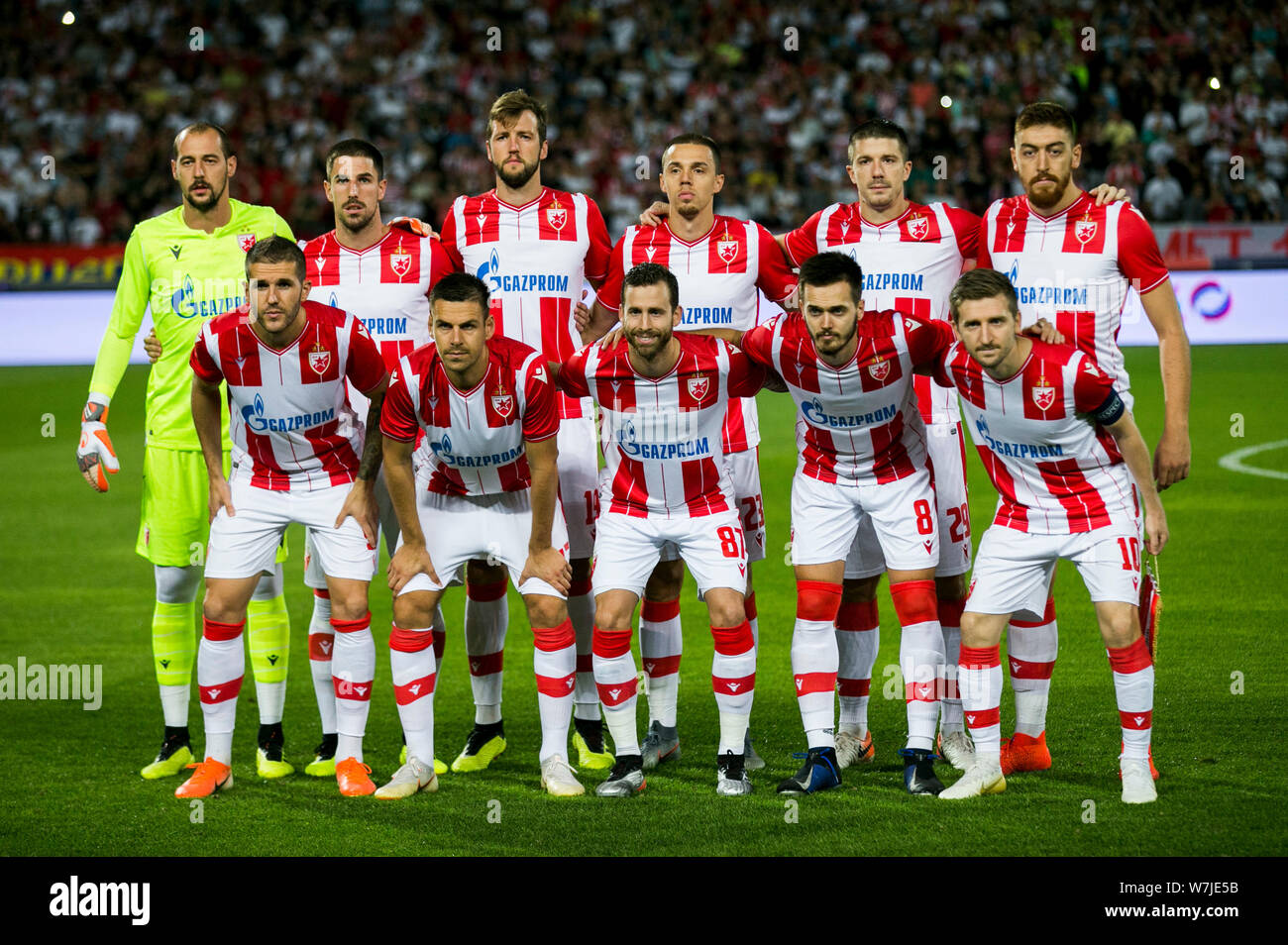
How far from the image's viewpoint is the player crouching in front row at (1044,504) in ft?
16.7

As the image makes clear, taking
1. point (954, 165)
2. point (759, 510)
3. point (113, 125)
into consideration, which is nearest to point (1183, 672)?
point (759, 510)

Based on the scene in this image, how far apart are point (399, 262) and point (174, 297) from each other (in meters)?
0.93

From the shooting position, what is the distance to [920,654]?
5.38m

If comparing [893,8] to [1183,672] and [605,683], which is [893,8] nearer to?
[1183,672]

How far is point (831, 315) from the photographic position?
5.19m

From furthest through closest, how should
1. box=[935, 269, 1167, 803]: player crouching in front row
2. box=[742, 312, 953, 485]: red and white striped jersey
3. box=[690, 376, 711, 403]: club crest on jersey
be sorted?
box=[690, 376, 711, 403]: club crest on jersey → box=[742, 312, 953, 485]: red and white striped jersey → box=[935, 269, 1167, 803]: player crouching in front row

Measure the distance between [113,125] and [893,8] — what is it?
37.3 ft

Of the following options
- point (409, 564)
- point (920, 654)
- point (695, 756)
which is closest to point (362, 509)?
point (409, 564)

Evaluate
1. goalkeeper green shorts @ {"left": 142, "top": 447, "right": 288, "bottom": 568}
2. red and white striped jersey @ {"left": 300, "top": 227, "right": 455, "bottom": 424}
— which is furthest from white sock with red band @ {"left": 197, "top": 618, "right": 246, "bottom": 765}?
→ red and white striped jersey @ {"left": 300, "top": 227, "right": 455, "bottom": 424}

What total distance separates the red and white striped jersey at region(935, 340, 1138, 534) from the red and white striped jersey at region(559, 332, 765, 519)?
2.73ft

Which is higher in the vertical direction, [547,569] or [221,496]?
[221,496]

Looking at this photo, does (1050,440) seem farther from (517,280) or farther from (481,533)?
(517,280)

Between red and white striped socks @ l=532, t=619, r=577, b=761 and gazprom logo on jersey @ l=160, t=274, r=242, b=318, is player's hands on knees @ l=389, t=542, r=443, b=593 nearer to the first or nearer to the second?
red and white striped socks @ l=532, t=619, r=577, b=761

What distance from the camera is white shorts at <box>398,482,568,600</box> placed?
5523 millimetres
